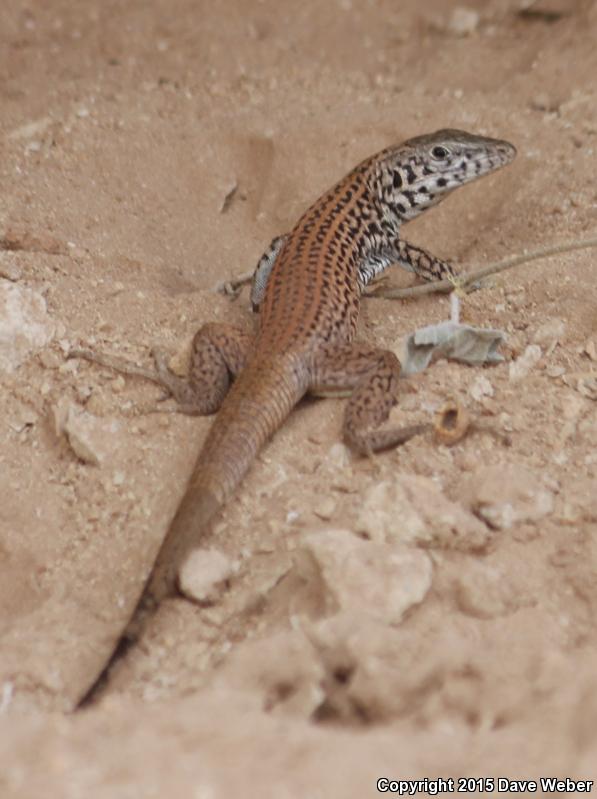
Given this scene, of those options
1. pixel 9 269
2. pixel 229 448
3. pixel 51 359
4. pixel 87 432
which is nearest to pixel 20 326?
pixel 51 359

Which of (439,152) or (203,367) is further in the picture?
(439,152)

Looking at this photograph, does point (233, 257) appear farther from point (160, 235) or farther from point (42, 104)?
point (42, 104)

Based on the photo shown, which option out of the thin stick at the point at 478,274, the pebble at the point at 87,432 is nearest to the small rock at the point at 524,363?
the thin stick at the point at 478,274

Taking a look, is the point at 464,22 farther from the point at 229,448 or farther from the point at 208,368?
the point at 229,448

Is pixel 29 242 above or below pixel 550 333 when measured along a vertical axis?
below

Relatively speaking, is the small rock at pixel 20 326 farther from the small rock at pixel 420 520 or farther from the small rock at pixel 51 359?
the small rock at pixel 420 520

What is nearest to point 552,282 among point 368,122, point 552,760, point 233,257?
point 233,257

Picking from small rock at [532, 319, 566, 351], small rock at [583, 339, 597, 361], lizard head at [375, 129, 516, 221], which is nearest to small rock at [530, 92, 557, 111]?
lizard head at [375, 129, 516, 221]
